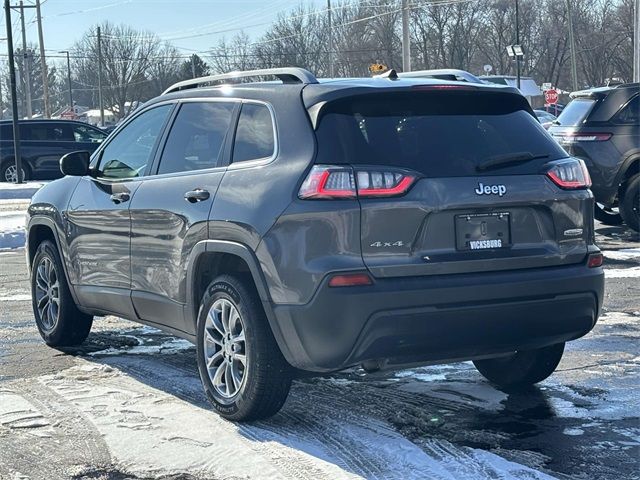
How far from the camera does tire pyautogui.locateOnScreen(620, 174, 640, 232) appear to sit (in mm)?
13266

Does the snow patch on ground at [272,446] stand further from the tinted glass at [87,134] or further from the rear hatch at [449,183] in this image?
the tinted glass at [87,134]

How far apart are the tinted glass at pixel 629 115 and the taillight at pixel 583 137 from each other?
0.26 metres

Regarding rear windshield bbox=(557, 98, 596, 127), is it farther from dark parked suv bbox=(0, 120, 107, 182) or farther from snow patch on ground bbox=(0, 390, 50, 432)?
dark parked suv bbox=(0, 120, 107, 182)

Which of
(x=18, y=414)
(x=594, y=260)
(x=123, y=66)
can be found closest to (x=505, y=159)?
Result: (x=594, y=260)

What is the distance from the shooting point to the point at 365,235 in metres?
4.67

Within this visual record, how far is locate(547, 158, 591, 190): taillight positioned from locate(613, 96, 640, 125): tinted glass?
853cm

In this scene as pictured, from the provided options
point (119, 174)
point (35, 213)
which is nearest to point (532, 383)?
point (119, 174)

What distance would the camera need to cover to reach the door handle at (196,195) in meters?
5.41

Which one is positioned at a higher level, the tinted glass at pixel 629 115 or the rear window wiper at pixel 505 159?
the tinted glass at pixel 629 115

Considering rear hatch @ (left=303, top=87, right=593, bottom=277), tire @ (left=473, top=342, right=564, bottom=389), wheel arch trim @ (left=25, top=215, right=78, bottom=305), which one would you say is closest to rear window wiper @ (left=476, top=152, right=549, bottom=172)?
rear hatch @ (left=303, top=87, right=593, bottom=277)

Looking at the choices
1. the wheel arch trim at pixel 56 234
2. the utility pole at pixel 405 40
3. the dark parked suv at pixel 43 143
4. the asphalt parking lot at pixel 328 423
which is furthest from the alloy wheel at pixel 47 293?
the utility pole at pixel 405 40

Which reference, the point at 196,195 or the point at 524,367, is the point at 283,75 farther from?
the point at 524,367

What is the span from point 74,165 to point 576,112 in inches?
343

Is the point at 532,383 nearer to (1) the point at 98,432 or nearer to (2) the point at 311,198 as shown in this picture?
(2) the point at 311,198
